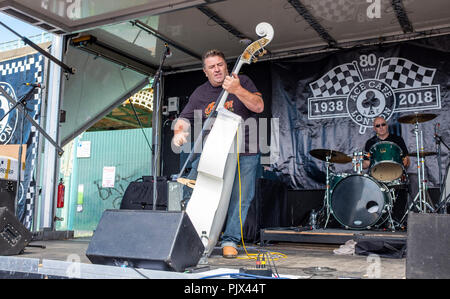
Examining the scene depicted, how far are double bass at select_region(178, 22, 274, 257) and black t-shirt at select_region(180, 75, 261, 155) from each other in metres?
0.29

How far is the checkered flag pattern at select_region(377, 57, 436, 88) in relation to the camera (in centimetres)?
545

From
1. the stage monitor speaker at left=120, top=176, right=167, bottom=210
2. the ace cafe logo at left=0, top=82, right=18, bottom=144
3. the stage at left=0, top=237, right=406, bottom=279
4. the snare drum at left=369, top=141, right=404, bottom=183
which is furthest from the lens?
the ace cafe logo at left=0, top=82, right=18, bottom=144

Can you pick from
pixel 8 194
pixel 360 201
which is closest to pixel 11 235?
pixel 8 194

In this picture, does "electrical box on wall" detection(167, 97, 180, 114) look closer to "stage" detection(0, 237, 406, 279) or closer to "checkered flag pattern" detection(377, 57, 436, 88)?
"checkered flag pattern" detection(377, 57, 436, 88)

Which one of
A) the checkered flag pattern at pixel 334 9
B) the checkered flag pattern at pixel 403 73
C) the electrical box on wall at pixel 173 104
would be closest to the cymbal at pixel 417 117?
the checkered flag pattern at pixel 403 73

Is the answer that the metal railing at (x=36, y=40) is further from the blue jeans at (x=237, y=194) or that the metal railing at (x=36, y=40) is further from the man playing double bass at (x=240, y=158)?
the blue jeans at (x=237, y=194)

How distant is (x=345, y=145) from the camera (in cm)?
578

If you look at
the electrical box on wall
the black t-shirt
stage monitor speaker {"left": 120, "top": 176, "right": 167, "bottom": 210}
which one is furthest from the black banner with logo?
the black t-shirt

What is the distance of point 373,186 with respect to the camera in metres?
4.61

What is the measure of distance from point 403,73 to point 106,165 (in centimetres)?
475

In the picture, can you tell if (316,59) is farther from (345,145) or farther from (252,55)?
(252,55)

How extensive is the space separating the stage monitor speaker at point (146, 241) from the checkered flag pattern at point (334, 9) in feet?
12.4

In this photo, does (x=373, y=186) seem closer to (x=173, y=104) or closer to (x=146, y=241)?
(x=146, y=241)
